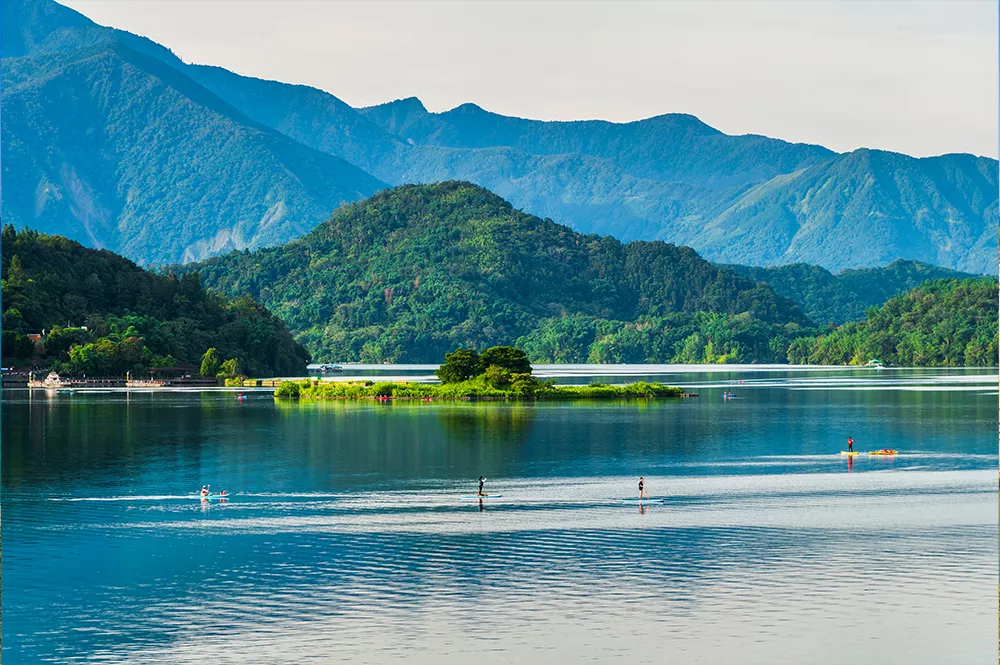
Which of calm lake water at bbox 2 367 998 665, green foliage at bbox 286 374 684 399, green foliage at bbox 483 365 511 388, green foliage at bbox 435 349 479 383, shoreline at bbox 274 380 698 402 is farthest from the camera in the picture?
green foliage at bbox 435 349 479 383

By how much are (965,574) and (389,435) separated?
56.1 meters

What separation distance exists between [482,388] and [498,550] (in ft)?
316

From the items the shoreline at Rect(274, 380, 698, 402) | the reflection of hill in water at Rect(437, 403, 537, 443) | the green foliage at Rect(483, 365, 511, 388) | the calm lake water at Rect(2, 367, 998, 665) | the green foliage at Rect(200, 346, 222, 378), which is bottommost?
the calm lake water at Rect(2, 367, 998, 665)

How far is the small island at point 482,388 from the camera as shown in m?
143

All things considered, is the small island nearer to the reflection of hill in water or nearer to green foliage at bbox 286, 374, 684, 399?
green foliage at bbox 286, 374, 684, 399

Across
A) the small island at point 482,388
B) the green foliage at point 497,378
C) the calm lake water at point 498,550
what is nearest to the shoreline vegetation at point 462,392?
the small island at point 482,388

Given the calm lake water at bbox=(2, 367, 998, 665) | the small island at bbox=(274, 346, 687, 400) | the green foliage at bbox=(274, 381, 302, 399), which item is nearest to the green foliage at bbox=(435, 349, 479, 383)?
the small island at bbox=(274, 346, 687, 400)

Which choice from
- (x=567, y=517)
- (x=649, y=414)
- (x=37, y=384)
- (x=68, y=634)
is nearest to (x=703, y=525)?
(x=567, y=517)

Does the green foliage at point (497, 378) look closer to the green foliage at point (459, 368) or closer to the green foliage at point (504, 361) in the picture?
the green foliage at point (504, 361)

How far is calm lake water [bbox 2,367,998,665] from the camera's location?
36.7 meters

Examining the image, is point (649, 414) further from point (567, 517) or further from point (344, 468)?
point (567, 517)

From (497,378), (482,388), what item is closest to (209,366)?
(482,388)

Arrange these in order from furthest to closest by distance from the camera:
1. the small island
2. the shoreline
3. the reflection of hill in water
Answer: the small island, the shoreline, the reflection of hill in water

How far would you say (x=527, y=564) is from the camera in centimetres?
4584
